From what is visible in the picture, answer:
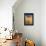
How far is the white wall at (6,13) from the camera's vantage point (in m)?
3.76

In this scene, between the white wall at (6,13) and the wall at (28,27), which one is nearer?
A: the white wall at (6,13)

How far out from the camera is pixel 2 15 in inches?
150

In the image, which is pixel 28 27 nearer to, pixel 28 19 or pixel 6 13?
pixel 28 19

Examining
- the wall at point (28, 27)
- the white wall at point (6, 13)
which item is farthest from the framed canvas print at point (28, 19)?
the white wall at point (6, 13)

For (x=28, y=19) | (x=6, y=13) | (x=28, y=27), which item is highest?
(x=6, y=13)

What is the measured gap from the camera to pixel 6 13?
12.5 feet

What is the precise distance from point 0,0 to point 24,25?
1705 mm

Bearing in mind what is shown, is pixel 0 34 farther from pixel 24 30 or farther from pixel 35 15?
pixel 35 15

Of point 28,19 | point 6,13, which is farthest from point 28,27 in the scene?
point 6,13

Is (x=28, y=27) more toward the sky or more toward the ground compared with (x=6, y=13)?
more toward the ground

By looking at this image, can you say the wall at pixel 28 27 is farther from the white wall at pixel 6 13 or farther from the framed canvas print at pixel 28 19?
the white wall at pixel 6 13

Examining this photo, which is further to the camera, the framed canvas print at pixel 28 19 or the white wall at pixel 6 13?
the framed canvas print at pixel 28 19

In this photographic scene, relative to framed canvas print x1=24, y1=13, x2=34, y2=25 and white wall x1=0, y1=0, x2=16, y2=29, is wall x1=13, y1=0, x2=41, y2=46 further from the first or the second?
white wall x1=0, y1=0, x2=16, y2=29

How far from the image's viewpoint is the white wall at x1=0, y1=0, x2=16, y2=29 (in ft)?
12.3
